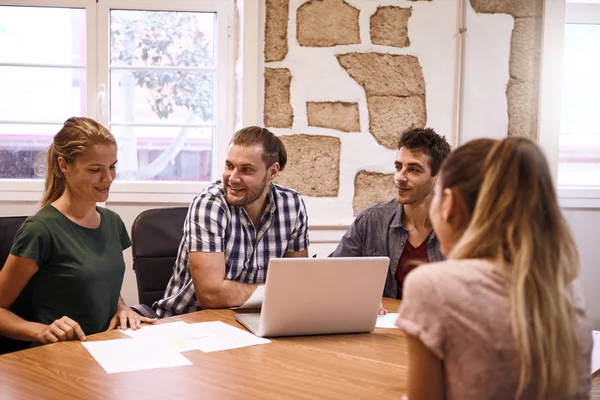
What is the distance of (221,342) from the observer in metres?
1.75

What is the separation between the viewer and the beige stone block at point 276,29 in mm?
3379

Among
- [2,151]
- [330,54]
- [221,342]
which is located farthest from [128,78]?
[221,342]

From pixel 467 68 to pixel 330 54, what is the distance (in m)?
0.71

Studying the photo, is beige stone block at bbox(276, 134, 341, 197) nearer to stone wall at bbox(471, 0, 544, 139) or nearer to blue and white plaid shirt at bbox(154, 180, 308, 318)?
blue and white plaid shirt at bbox(154, 180, 308, 318)

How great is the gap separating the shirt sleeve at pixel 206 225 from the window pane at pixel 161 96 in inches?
51.3

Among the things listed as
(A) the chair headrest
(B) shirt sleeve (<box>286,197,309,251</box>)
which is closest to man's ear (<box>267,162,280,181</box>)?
(B) shirt sleeve (<box>286,197,309,251</box>)

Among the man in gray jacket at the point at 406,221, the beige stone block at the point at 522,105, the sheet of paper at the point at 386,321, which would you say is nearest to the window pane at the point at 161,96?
the man in gray jacket at the point at 406,221

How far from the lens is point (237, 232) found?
2414mm

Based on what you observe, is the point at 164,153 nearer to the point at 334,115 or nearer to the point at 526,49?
the point at 334,115

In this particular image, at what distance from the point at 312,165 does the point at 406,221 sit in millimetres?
878

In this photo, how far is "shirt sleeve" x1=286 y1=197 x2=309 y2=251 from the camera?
Answer: 262 cm

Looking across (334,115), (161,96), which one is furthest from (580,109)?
(161,96)

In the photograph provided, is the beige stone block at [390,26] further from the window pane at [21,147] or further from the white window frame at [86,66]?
the window pane at [21,147]

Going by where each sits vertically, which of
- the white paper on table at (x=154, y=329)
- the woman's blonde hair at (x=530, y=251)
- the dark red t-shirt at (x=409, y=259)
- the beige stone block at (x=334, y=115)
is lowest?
the white paper on table at (x=154, y=329)
